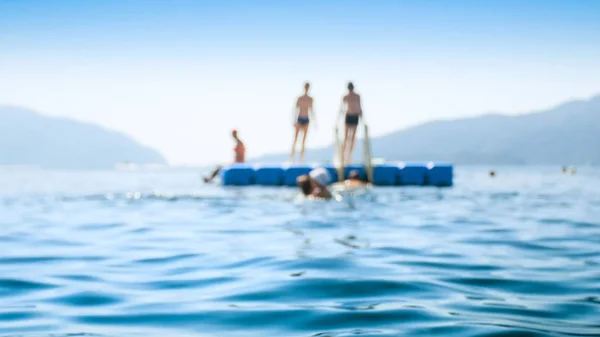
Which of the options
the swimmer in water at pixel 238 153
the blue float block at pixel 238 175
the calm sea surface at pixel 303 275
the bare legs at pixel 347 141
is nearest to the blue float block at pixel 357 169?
the bare legs at pixel 347 141

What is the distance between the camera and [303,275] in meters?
4.68

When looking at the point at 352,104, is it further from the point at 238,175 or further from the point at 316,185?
the point at 238,175

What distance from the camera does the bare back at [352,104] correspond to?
17094 millimetres

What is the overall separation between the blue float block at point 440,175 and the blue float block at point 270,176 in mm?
4799

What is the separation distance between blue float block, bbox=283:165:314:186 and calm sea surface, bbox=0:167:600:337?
31.4ft

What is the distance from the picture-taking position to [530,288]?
421 centimetres

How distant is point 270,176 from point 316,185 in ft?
22.8

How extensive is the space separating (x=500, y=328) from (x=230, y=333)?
4.63 ft

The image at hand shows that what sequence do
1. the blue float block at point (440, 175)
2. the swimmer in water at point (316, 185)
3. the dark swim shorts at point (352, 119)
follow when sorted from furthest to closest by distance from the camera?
1. the blue float block at point (440, 175)
2. the dark swim shorts at point (352, 119)
3. the swimmer in water at point (316, 185)

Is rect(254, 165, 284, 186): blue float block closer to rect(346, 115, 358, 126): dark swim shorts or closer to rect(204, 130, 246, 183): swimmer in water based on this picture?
rect(204, 130, 246, 183): swimmer in water

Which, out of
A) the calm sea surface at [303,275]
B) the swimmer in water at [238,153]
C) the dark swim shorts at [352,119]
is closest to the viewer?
the calm sea surface at [303,275]

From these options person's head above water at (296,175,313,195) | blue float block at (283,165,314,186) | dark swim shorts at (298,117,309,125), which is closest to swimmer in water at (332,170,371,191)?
blue float block at (283,165,314,186)

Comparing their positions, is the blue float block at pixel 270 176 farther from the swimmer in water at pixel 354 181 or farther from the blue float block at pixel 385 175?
the blue float block at pixel 385 175

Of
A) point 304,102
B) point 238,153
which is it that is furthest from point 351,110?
point 238,153
